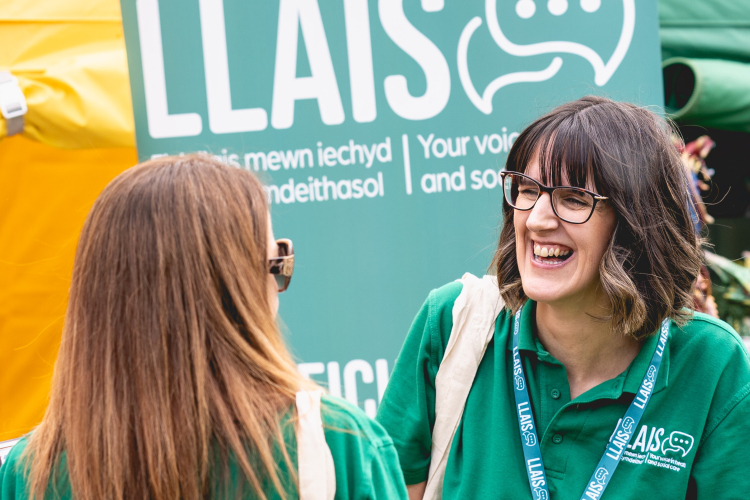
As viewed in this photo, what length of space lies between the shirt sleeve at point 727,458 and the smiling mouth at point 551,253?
514 millimetres

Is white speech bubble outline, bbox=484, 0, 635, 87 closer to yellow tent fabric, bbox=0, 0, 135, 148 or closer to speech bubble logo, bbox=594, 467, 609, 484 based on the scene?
yellow tent fabric, bbox=0, 0, 135, 148

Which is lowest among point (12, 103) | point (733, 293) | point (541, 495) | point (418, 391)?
point (541, 495)

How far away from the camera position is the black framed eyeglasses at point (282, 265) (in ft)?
4.23

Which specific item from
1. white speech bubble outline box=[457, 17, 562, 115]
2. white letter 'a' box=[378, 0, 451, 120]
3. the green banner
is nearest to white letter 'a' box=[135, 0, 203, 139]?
the green banner

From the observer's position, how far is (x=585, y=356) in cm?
185

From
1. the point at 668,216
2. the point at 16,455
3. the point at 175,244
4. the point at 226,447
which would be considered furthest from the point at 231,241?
the point at 668,216

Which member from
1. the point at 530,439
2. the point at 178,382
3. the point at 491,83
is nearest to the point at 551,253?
the point at 530,439

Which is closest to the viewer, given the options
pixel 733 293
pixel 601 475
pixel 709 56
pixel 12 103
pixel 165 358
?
pixel 165 358

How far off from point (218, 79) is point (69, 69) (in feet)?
1.95

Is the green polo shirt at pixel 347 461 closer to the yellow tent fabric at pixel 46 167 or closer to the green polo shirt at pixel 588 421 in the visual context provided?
the green polo shirt at pixel 588 421

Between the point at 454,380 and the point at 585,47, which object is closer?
the point at 454,380

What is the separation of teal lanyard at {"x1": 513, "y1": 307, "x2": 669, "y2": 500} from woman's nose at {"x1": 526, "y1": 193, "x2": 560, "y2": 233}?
1.14 ft

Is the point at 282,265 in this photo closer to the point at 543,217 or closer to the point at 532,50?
the point at 543,217

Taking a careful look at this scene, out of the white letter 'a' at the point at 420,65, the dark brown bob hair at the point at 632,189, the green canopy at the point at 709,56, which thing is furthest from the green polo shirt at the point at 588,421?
the green canopy at the point at 709,56
